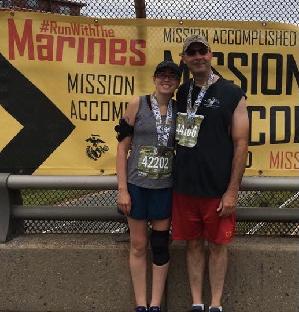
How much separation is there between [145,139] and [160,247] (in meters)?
0.79

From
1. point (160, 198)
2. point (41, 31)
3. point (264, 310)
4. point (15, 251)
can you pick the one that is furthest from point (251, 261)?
point (41, 31)

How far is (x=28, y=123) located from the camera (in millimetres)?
3947

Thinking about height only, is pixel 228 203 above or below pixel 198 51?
below

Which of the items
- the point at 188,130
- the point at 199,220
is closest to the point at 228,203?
the point at 199,220

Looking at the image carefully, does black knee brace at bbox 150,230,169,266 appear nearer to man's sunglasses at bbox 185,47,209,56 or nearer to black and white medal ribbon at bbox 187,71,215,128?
black and white medal ribbon at bbox 187,71,215,128

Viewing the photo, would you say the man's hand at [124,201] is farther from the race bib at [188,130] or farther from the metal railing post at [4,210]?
the metal railing post at [4,210]

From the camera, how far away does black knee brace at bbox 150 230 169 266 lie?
11.6 ft

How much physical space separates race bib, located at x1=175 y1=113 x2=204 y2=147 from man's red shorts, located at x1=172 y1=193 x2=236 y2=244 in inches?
14.8

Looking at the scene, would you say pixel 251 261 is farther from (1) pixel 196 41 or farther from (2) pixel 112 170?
(1) pixel 196 41

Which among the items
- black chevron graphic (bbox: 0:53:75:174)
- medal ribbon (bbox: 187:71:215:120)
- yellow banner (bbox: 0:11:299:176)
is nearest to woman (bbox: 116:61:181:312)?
medal ribbon (bbox: 187:71:215:120)

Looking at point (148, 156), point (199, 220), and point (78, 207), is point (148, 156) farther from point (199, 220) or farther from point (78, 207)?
point (78, 207)

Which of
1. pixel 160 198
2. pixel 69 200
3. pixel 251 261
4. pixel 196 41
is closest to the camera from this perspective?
pixel 196 41

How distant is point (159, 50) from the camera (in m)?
3.89

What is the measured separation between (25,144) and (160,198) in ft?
4.08
